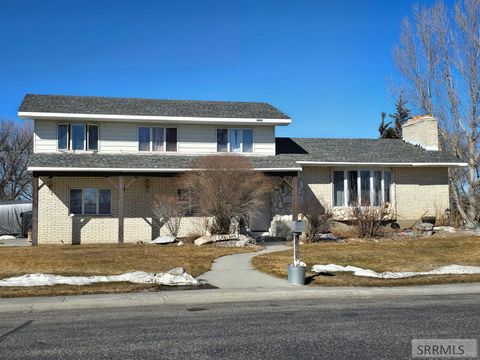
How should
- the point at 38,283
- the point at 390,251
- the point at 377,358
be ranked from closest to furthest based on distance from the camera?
the point at 377,358
the point at 38,283
the point at 390,251

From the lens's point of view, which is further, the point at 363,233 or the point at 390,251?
the point at 363,233

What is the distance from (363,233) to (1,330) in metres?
15.5

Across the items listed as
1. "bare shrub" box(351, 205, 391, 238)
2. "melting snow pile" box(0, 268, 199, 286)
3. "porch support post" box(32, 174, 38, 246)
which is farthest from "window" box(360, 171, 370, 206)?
"porch support post" box(32, 174, 38, 246)

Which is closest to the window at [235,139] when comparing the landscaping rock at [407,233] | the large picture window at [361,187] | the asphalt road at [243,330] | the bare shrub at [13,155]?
the large picture window at [361,187]

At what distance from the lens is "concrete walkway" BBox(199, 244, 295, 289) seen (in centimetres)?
1178

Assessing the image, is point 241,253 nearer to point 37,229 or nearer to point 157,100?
point 37,229

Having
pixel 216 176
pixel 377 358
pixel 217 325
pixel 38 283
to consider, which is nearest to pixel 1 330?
pixel 217 325

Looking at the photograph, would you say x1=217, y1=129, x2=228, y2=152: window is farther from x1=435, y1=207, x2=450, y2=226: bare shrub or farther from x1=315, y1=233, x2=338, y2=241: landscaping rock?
x1=435, y1=207, x2=450, y2=226: bare shrub

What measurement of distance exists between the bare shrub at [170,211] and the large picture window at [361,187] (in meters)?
7.50

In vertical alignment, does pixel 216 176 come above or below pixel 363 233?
above

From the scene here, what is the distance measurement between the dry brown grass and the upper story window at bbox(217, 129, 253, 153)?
6584 mm

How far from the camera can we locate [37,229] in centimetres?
1998

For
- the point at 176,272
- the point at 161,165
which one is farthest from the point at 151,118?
the point at 176,272

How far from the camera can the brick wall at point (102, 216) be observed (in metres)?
21.3
